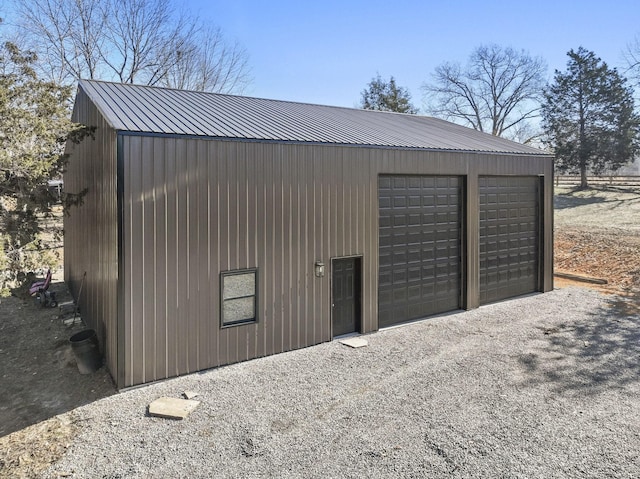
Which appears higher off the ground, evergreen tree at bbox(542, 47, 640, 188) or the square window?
evergreen tree at bbox(542, 47, 640, 188)

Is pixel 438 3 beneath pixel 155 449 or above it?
above

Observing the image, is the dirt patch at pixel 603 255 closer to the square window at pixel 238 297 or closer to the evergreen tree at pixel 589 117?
the square window at pixel 238 297

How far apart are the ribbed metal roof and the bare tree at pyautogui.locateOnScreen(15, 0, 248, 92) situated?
13.8m

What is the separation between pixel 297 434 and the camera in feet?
16.6

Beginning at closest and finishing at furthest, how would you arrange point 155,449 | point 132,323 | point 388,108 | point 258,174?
point 155,449, point 132,323, point 258,174, point 388,108

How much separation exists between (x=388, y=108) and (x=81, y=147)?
2550cm

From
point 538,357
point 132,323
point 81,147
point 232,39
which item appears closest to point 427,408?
point 538,357

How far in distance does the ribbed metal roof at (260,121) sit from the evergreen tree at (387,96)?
1965 cm

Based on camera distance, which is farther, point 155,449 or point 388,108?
point 388,108

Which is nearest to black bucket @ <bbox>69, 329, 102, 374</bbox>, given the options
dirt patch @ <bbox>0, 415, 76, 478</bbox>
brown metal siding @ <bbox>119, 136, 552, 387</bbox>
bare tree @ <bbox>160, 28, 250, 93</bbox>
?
brown metal siding @ <bbox>119, 136, 552, 387</bbox>

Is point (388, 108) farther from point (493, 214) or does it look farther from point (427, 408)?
point (427, 408)

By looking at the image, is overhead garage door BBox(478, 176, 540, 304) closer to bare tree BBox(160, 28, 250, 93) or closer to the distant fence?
bare tree BBox(160, 28, 250, 93)

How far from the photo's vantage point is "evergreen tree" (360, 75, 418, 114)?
105 ft

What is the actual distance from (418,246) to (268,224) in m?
3.95
